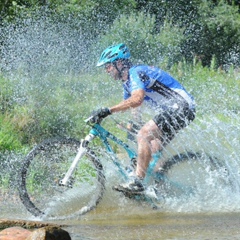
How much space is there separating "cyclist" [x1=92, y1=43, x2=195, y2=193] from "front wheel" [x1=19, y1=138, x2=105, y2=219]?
367 millimetres

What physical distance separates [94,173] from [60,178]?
47 centimetres

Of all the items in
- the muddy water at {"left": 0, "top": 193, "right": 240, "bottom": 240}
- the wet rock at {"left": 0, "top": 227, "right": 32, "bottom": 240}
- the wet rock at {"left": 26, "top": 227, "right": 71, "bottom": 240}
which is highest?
the wet rock at {"left": 26, "top": 227, "right": 71, "bottom": 240}

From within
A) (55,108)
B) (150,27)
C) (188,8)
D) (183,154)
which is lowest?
(188,8)

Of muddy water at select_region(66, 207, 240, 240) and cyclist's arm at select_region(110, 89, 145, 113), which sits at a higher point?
cyclist's arm at select_region(110, 89, 145, 113)

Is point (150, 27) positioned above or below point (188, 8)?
above

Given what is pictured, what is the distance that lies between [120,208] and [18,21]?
950 cm

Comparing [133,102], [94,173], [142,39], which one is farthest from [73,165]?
[142,39]

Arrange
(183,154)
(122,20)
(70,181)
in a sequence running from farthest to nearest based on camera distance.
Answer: (122,20) → (183,154) → (70,181)

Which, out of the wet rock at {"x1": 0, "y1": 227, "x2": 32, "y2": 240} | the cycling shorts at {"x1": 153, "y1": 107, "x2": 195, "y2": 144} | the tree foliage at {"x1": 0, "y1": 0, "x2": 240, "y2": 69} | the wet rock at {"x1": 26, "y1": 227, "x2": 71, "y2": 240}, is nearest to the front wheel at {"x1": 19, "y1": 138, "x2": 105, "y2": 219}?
the cycling shorts at {"x1": 153, "y1": 107, "x2": 195, "y2": 144}

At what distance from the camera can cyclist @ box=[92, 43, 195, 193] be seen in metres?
8.77

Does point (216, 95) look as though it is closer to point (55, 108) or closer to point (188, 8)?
point (55, 108)

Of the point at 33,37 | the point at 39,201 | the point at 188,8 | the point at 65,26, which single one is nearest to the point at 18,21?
the point at 33,37

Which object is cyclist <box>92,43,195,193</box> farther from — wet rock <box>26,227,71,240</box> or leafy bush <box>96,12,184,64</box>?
leafy bush <box>96,12,184,64</box>

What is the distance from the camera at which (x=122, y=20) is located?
910 inches
